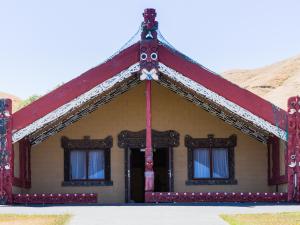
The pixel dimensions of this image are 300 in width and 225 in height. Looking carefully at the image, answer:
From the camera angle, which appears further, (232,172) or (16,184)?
(232,172)

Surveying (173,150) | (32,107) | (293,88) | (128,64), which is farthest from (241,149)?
(293,88)

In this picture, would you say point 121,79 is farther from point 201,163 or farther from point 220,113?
point 201,163

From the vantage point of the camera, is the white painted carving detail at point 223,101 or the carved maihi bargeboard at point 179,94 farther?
the carved maihi bargeboard at point 179,94

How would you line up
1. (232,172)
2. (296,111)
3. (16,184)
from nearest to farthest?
(296,111), (16,184), (232,172)

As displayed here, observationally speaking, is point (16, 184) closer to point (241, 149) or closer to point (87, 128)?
point (87, 128)

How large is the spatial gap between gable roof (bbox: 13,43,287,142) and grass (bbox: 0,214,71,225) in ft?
→ 19.1

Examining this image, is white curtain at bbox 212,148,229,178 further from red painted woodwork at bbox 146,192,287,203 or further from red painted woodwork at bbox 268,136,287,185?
red painted woodwork at bbox 146,192,287,203

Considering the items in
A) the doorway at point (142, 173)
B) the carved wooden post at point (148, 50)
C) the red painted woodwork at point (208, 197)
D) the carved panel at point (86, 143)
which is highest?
the carved wooden post at point (148, 50)

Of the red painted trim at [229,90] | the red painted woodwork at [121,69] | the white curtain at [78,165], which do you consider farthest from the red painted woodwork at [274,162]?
the white curtain at [78,165]

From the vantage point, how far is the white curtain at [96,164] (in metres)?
25.1

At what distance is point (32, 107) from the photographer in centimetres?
2128

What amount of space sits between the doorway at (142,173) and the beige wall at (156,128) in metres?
3.11

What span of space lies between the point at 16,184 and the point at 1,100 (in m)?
3.10

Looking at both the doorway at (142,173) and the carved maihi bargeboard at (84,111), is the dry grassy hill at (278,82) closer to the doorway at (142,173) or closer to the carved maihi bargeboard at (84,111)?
the doorway at (142,173)
